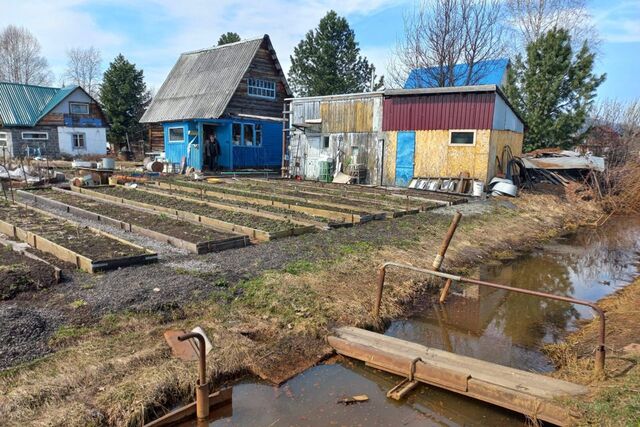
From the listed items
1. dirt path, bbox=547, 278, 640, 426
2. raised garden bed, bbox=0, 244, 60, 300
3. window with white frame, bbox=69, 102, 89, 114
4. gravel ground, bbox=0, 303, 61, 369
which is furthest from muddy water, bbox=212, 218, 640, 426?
window with white frame, bbox=69, 102, 89, 114

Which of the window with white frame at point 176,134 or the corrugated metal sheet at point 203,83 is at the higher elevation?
the corrugated metal sheet at point 203,83

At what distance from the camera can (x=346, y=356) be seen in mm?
5023

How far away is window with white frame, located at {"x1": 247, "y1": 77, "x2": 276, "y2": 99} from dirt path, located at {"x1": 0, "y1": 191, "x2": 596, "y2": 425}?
56.5 ft

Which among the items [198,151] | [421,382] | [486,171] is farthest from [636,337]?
[198,151]

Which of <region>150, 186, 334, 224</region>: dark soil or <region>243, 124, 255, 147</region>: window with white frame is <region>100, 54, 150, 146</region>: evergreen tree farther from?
<region>150, 186, 334, 224</region>: dark soil

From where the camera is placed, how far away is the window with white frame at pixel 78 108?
32.7 m

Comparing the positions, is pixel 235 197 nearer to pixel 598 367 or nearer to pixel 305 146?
pixel 305 146

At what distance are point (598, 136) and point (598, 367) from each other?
27.8 m

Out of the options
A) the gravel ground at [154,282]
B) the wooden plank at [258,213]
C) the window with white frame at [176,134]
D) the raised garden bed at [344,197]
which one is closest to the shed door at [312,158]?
the raised garden bed at [344,197]

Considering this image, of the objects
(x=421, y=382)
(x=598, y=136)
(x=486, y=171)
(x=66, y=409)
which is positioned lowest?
(x=421, y=382)

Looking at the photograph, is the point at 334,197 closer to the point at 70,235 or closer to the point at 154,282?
the point at 70,235

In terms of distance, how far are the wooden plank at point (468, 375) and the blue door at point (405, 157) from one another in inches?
537

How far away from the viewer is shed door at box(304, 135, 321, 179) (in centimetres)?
2064

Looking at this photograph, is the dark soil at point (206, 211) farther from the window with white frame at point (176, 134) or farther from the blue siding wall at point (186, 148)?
the window with white frame at point (176, 134)
